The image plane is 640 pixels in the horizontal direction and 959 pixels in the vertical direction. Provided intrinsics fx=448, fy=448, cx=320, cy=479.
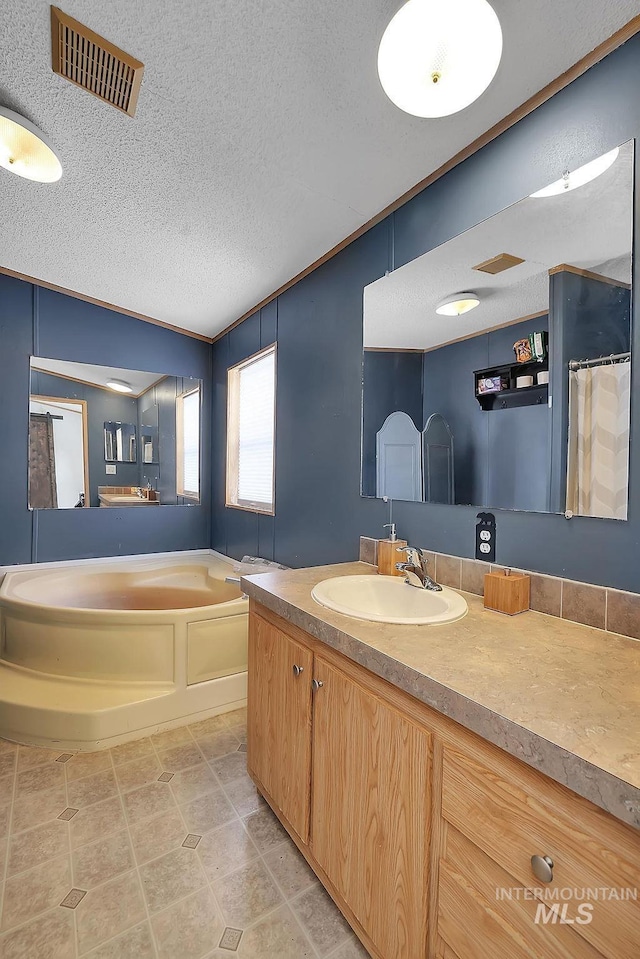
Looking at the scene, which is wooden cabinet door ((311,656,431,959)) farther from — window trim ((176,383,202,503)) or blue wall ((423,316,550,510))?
window trim ((176,383,202,503))

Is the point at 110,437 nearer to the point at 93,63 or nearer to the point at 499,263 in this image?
the point at 93,63

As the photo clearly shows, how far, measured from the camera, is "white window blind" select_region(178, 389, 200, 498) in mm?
3766

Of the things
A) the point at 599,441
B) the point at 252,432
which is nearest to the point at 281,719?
the point at 599,441

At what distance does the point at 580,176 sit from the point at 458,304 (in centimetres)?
49

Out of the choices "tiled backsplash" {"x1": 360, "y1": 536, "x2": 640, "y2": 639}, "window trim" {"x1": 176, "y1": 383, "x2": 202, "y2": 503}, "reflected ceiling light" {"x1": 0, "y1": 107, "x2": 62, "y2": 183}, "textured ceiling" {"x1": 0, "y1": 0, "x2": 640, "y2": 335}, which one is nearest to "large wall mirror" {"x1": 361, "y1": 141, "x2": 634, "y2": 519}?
"tiled backsplash" {"x1": 360, "y1": 536, "x2": 640, "y2": 639}

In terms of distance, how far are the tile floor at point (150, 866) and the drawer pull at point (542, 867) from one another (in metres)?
0.88

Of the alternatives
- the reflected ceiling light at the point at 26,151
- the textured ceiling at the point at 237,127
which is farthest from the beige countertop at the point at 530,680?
the reflected ceiling light at the point at 26,151

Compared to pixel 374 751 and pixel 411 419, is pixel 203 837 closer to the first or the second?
pixel 374 751

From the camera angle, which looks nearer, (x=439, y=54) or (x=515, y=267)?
(x=439, y=54)

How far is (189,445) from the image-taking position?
3812mm

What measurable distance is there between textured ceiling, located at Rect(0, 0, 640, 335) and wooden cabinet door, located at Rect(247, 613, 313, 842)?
177 cm

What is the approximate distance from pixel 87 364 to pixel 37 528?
48.6 inches

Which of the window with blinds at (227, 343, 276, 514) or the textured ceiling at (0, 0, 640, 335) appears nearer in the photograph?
the textured ceiling at (0, 0, 640, 335)

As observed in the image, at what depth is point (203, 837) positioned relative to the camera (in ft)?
5.28
